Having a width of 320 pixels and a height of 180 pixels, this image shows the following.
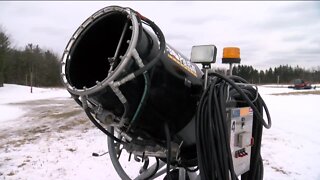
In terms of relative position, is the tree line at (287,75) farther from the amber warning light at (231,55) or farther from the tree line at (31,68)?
the amber warning light at (231,55)

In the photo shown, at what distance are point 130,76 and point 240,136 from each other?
0.88m

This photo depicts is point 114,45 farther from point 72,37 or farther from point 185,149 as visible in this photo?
point 185,149

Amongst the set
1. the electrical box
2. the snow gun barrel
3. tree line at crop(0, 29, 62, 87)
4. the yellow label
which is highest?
tree line at crop(0, 29, 62, 87)

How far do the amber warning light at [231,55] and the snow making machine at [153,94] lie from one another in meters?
0.24

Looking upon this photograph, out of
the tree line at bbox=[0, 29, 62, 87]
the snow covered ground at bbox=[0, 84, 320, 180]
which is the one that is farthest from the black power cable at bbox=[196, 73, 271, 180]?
the tree line at bbox=[0, 29, 62, 87]

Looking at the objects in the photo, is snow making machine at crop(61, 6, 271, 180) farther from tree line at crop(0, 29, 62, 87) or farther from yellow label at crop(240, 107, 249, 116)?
tree line at crop(0, 29, 62, 87)

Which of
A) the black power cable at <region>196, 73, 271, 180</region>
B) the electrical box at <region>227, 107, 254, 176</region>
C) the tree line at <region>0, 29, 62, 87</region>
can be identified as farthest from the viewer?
the tree line at <region>0, 29, 62, 87</region>

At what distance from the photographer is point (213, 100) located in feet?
5.49

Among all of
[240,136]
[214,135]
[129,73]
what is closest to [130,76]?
[129,73]

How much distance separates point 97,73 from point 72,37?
0.81 ft

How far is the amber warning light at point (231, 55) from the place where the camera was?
205 centimetres

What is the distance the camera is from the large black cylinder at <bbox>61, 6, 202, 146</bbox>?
137cm

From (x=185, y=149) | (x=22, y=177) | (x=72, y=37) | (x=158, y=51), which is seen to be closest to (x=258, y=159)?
(x=185, y=149)

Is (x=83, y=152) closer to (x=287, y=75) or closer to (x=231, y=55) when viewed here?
(x=231, y=55)
